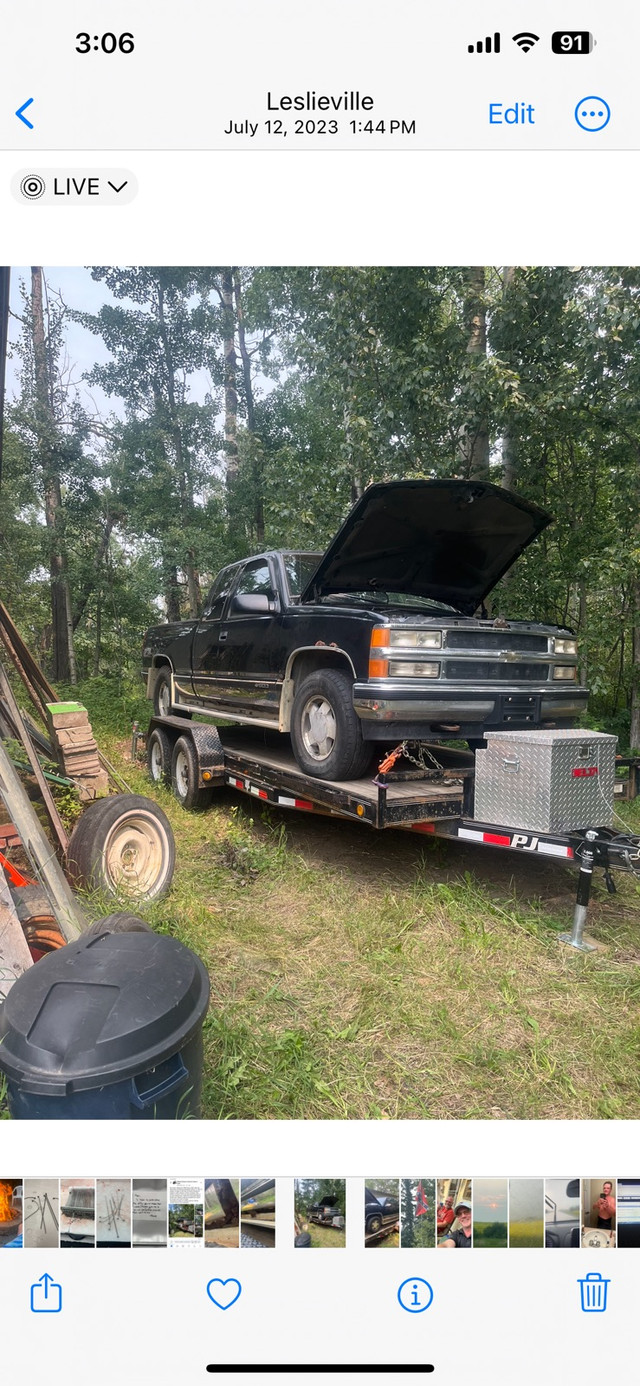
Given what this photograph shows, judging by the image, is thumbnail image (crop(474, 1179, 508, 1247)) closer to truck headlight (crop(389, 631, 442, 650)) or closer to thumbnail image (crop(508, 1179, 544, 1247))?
thumbnail image (crop(508, 1179, 544, 1247))

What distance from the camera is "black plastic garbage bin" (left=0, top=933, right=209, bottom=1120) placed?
5.14 ft

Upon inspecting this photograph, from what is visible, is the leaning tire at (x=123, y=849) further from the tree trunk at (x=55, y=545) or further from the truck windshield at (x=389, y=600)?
the tree trunk at (x=55, y=545)

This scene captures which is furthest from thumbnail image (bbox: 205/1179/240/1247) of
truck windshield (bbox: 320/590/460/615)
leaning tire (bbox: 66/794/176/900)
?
truck windshield (bbox: 320/590/460/615)

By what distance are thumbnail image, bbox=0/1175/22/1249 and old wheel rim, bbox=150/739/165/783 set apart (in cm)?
507

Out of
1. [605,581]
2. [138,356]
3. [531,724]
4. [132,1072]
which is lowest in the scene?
[132,1072]

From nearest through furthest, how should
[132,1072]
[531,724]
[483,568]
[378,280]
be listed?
[132,1072] → [531,724] → [483,568] → [378,280]

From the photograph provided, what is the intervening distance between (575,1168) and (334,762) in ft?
8.62

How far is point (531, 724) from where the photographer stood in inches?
154

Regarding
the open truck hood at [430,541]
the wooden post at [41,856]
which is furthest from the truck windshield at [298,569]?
the wooden post at [41,856]
